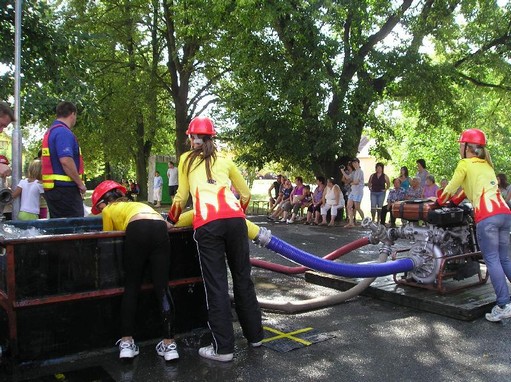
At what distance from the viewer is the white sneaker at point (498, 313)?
522 centimetres

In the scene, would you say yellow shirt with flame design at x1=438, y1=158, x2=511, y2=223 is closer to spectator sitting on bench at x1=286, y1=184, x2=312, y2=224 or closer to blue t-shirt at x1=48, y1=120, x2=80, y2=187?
blue t-shirt at x1=48, y1=120, x2=80, y2=187

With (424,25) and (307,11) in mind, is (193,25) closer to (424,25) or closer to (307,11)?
(307,11)

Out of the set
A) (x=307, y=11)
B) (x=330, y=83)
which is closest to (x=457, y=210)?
(x=330, y=83)

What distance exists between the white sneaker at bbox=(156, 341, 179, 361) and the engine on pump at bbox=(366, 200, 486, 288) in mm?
2953

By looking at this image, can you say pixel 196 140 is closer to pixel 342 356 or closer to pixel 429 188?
pixel 342 356

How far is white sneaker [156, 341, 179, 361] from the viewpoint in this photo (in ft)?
13.8

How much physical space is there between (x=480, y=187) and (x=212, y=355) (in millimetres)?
3265

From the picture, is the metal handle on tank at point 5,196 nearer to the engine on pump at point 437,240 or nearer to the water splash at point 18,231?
the water splash at point 18,231

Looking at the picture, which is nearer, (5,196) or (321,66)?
(5,196)

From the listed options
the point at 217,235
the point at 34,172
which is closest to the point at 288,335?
the point at 217,235

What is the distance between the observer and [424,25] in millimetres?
15086

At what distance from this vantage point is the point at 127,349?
4.23 meters

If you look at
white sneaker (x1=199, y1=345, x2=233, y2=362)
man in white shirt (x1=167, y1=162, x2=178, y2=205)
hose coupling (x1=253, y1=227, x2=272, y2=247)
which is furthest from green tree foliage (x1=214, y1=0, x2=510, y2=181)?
white sneaker (x1=199, y1=345, x2=233, y2=362)

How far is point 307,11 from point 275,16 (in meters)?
1.04
